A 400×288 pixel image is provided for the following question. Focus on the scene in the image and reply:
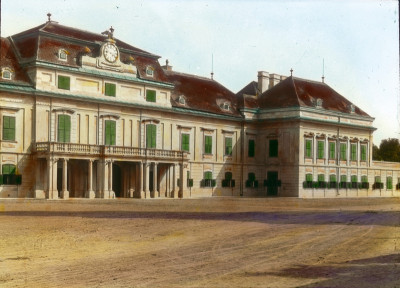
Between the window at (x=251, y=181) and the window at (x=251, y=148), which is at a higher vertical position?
the window at (x=251, y=148)

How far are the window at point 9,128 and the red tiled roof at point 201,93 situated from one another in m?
15.4

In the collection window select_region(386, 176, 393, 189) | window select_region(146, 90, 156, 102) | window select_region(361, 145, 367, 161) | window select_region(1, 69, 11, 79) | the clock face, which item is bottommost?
window select_region(386, 176, 393, 189)

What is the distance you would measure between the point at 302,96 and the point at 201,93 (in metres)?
10.3

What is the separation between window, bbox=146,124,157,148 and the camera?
52.3m

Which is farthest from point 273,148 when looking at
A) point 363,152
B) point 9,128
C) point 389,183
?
point 9,128

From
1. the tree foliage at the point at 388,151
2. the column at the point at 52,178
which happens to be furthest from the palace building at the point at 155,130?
the tree foliage at the point at 388,151

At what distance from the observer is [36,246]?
16000 mm

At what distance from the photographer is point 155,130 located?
53125 millimetres

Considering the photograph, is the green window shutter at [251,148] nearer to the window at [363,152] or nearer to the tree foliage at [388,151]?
the window at [363,152]

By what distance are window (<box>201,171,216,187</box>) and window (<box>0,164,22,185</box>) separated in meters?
18.5

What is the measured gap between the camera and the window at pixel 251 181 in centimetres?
6191

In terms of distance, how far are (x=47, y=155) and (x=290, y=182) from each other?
25686 millimetres

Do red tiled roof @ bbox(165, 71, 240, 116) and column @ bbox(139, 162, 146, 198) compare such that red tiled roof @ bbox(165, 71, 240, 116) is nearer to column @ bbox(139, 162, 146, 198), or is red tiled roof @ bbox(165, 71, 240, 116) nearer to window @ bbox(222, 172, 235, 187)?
window @ bbox(222, 172, 235, 187)

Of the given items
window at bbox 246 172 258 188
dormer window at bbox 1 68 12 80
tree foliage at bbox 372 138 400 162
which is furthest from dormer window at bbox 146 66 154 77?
tree foliage at bbox 372 138 400 162
